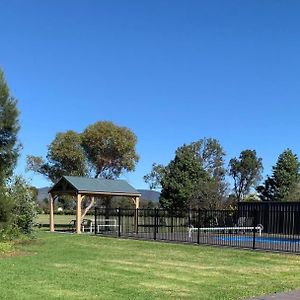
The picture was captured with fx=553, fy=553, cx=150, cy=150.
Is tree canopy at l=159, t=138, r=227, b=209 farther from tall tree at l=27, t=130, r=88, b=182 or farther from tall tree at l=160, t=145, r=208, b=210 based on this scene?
tall tree at l=27, t=130, r=88, b=182

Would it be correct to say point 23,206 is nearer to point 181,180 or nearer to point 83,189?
point 83,189

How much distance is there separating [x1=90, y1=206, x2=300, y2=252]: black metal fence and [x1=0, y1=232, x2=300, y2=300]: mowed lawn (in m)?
4.67

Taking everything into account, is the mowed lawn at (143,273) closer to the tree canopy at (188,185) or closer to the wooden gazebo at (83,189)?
the wooden gazebo at (83,189)

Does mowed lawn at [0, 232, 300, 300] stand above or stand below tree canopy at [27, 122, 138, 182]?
below

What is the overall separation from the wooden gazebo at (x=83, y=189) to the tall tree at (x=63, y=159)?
639 inches

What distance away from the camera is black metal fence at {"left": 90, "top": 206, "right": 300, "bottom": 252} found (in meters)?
25.0

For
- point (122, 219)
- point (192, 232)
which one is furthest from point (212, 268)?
point (122, 219)

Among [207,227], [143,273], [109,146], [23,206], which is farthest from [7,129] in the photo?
[109,146]

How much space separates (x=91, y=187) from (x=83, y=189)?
1047mm

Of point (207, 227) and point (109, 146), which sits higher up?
point (109, 146)

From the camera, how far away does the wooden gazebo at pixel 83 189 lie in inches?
1345

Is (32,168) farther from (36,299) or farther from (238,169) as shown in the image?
(36,299)

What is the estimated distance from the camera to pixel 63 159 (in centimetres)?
5388

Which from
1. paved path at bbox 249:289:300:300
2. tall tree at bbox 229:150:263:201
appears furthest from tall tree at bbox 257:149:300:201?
paved path at bbox 249:289:300:300
